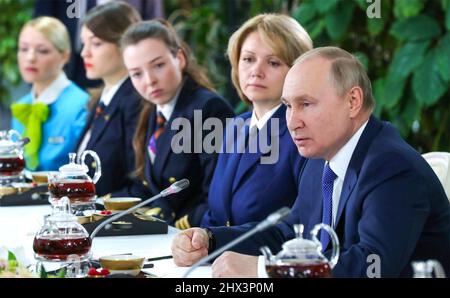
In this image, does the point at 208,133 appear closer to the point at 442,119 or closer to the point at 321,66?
the point at 321,66

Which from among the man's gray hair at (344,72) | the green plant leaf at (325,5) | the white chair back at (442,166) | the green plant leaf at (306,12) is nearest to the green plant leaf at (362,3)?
the green plant leaf at (325,5)

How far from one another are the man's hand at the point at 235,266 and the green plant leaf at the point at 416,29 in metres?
2.93

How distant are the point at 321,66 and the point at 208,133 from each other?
53.6 inches

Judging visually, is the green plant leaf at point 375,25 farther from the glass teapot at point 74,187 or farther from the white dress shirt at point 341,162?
the white dress shirt at point 341,162

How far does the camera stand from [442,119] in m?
4.97

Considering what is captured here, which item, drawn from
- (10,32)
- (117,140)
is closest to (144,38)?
(117,140)

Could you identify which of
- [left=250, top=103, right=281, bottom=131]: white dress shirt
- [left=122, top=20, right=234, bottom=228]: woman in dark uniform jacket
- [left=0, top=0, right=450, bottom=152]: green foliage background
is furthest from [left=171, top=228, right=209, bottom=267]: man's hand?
[left=0, top=0, right=450, bottom=152]: green foliage background

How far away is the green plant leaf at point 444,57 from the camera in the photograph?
4582 millimetres

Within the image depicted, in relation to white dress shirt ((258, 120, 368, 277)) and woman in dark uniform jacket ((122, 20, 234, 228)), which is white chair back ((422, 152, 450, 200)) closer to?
white dress shirt ((258, 120, 368, 277))

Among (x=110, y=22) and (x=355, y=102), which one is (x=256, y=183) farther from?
(x=110, y=22)

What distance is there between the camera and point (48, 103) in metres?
4.90

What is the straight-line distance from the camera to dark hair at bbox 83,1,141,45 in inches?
170

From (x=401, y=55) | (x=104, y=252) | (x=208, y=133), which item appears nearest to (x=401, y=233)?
(x=104, y=252)
